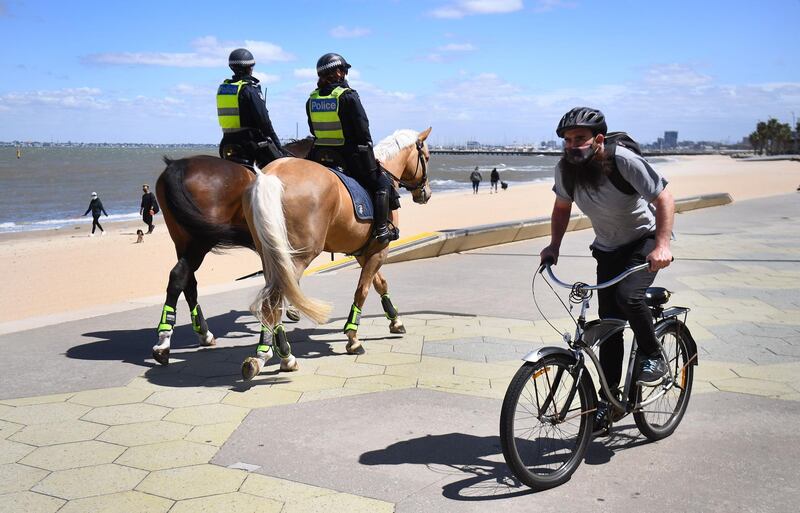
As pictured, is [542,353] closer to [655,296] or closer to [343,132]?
[655,296]

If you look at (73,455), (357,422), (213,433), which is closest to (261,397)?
(213,433)

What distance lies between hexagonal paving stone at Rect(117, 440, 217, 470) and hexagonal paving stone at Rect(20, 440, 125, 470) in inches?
3.8

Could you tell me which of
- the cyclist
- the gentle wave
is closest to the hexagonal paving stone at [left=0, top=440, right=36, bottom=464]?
the cyclist

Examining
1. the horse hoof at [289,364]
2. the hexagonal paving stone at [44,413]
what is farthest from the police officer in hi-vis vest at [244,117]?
the hexagonal paving stone at [44,413]

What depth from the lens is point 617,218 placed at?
4152mm

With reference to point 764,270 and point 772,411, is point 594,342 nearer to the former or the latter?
point 772,411

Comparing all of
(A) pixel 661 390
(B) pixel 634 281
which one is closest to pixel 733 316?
(A) pixel 661 390

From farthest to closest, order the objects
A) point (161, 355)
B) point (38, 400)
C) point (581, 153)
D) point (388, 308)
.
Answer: point (388, 308) → point (161, 355) → point (38, 400) → point (581, 153)

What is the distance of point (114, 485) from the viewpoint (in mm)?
3730

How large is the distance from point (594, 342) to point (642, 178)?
93 cm

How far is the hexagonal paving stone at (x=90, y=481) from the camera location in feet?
12.0

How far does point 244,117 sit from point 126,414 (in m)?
3.09

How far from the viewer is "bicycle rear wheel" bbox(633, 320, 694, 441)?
439 cm

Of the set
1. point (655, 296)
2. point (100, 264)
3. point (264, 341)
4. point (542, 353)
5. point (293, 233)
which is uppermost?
point (293, 233)
